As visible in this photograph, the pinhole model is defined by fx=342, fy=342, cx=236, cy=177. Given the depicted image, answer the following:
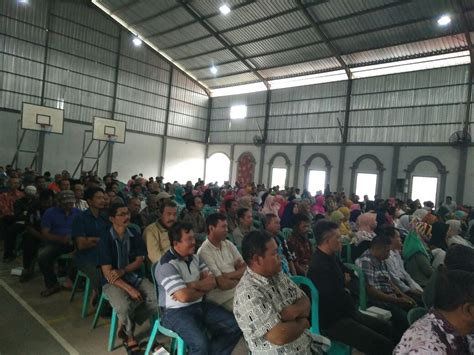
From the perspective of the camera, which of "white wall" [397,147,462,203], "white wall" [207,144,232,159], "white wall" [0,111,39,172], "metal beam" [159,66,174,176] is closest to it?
"white wall" [397,147,462,203]

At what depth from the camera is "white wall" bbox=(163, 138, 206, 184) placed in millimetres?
20109

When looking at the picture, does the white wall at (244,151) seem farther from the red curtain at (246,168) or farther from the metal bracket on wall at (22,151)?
the metal bracket on wall at (22,151)

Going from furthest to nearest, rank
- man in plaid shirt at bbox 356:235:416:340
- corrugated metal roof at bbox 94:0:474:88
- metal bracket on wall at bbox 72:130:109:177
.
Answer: metal bracket on wall at bbox 72:130:109:177 < corrugated metal roof at bbox 94:0:474:88 < man in plaid shirt at bbox 356:235:416:340

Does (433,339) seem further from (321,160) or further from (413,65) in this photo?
(321,160)

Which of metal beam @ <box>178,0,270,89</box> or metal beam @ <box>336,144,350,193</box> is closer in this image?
metal beam @ <box>178,0,270,89</box>

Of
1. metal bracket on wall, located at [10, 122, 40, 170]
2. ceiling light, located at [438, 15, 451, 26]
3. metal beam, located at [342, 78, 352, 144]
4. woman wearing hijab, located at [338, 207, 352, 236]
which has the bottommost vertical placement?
woman wearing hijab, located at [338, 207, 352, 236]

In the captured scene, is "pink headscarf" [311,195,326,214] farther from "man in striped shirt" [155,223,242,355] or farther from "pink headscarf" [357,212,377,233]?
"man in striped shirt" [155,223,242,355]

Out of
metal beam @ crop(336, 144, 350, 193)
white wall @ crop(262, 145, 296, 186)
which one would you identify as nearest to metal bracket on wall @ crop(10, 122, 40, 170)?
white wall @ crop(262, 145, 296, 186)

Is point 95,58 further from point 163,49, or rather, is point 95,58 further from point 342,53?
point 342,53

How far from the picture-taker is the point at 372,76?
49.5 feet

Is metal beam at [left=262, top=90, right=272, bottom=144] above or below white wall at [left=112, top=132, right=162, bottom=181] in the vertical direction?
above

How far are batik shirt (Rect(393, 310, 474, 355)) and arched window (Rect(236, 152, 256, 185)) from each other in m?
17.8

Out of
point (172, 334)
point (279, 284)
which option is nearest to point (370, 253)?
point (279, 284)

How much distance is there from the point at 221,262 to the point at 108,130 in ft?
46.0
